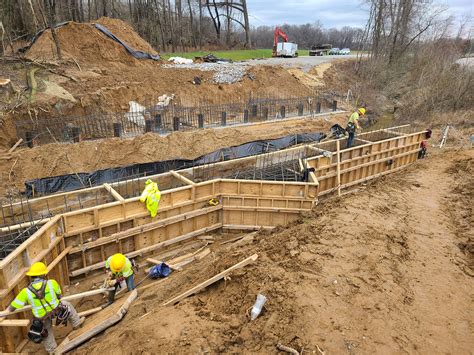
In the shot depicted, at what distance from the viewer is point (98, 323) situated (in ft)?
20.6

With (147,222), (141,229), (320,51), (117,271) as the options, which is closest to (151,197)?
(147,222)

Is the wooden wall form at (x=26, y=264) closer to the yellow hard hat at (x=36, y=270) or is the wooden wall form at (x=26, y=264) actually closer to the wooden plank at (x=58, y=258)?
the wooden plank at (x=58, y=258)

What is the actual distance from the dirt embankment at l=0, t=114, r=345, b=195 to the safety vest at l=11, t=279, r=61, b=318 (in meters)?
7.22

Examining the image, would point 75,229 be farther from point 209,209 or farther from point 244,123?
point 244,123

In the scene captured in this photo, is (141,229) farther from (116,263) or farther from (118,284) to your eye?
(116,263)

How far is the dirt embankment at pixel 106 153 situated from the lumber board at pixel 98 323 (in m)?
7.09

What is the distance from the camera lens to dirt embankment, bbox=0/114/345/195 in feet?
39.5

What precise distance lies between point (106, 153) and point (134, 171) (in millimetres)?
2219

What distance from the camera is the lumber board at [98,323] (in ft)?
19.9

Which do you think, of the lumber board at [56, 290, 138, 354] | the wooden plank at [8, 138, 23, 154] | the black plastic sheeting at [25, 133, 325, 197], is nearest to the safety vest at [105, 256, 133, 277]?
the lumber board at [56, 290, 138, 354]

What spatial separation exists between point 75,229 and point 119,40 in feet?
64.0

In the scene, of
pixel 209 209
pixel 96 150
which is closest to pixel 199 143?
pixel 96 150

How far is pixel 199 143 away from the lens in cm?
1533

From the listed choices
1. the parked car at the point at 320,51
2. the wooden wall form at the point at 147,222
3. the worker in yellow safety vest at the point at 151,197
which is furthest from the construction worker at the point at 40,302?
the parked car at the point at 320,51
